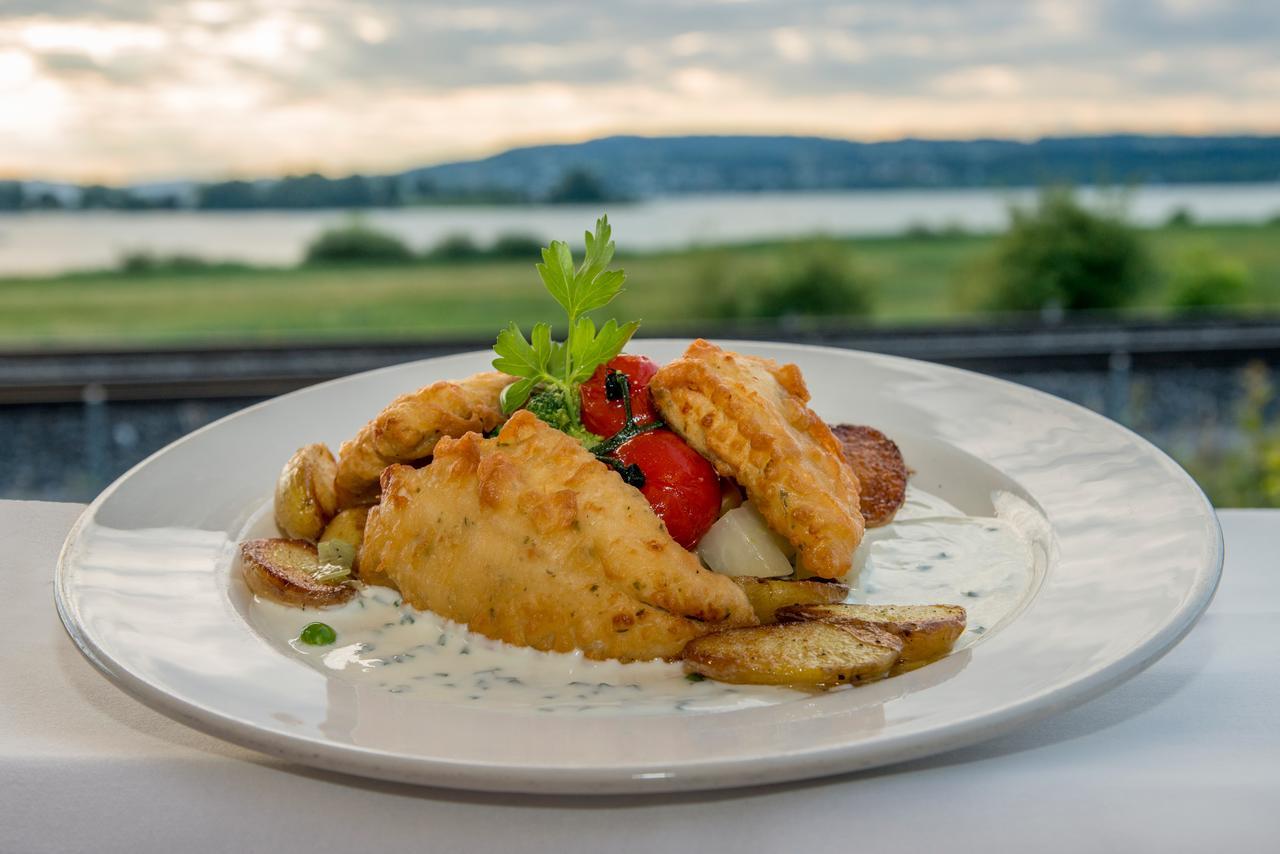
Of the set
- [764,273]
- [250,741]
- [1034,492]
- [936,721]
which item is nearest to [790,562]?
[1034,492]

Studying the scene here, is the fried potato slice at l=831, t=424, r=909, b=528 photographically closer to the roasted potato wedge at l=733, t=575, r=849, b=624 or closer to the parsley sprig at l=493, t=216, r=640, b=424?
the roasted potato wedge at l=733, t=575, r=849, b=624

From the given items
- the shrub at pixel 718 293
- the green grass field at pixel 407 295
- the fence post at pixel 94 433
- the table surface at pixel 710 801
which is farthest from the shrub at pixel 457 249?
Answer: the table surface at pixel 710 801

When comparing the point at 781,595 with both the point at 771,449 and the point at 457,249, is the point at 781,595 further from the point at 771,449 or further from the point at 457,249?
the point at 457,249

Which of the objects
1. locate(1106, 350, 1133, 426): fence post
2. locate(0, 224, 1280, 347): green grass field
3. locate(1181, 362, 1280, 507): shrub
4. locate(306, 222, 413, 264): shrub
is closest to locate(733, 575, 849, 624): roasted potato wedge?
locate(1181, 362, 1280, 507): shrub

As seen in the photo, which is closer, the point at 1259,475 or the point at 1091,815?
the point at 1091,815

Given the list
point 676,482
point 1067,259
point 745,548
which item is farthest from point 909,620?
point 1067,259

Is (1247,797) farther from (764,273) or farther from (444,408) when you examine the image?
(764,273)
